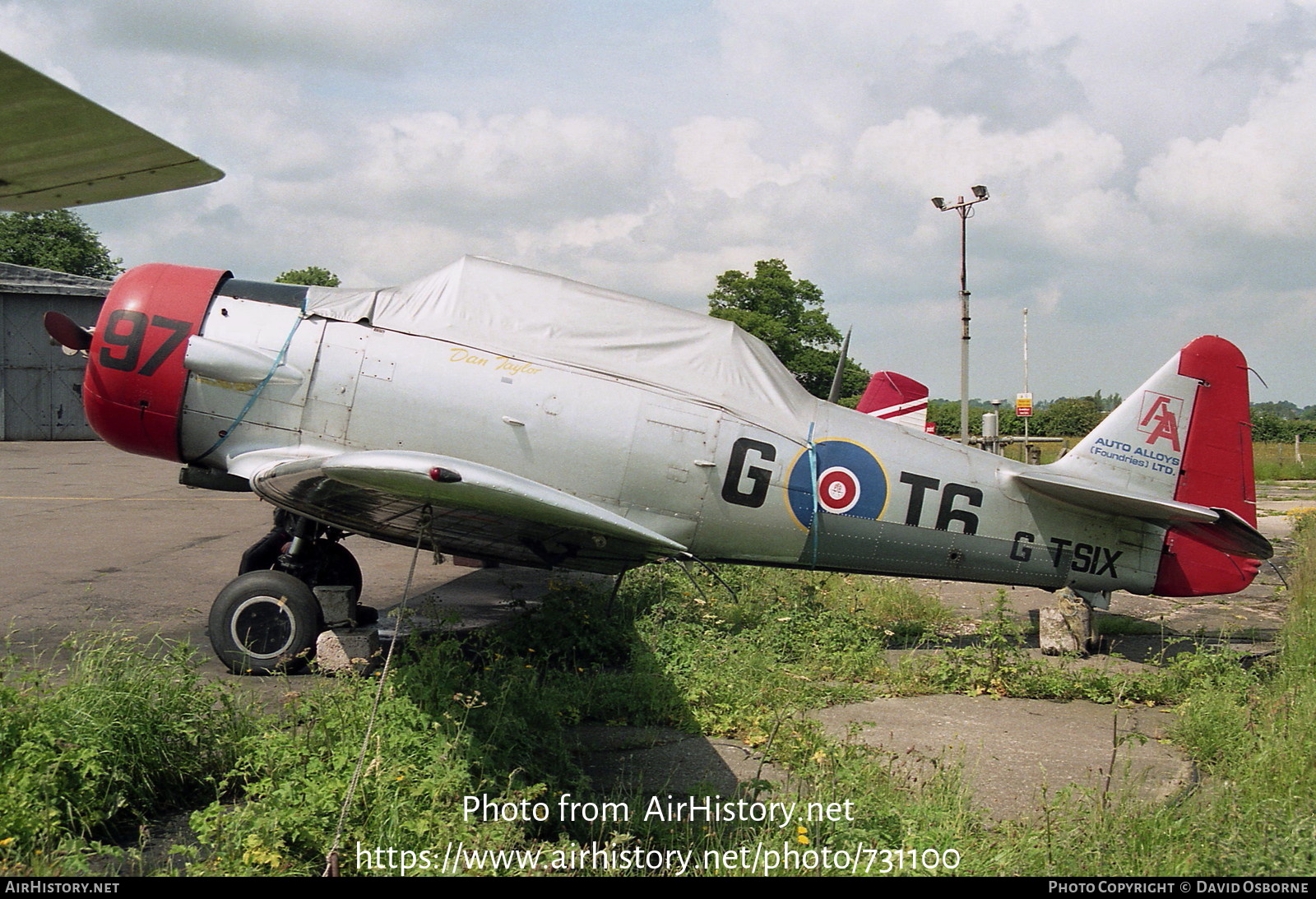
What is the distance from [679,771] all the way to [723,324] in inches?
127

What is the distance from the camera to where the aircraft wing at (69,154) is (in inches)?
120

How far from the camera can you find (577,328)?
5867 millimetres

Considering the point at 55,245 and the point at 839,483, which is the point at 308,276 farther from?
the point at 839,483

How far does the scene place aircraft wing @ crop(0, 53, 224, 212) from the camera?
10.0 feet

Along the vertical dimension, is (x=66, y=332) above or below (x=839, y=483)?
below

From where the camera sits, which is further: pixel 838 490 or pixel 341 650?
pixel 838 490

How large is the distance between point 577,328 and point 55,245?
54929 mm

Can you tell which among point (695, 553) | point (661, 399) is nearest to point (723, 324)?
point (661, 399)

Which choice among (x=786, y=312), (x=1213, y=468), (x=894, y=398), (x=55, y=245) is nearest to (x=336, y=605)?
(x=1213, y=468)

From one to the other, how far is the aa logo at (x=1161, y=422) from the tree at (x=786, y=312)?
104 ft

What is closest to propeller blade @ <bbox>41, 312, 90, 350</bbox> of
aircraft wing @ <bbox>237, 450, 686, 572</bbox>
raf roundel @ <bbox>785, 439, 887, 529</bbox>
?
aircraft wing @ <bbox>237, 450, 686, 572</bbox>

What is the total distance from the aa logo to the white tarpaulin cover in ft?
10.1

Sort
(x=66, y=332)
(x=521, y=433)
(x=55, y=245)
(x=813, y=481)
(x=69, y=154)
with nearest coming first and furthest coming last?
(x=69, y=154) < (x=521, y=433) < (x=66, y=332) < (x=813, y=481) < (x=55, y=245)

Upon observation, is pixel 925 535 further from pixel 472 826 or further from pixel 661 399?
pixel 472 826
